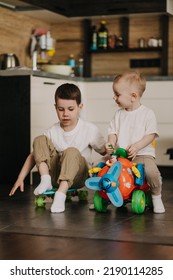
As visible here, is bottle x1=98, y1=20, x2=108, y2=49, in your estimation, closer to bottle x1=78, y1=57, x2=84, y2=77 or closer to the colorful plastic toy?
bottle x1=78, y1=57, x2=84, y2=77

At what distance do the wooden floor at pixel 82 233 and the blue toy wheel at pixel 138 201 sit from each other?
0.14ft

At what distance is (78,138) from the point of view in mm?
3852

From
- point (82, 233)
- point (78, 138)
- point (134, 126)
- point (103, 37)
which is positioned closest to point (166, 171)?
point (103, 37)

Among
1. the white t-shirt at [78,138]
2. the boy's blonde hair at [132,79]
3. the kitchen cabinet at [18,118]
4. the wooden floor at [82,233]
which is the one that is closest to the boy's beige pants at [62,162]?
the white t-shirt at [78,138]

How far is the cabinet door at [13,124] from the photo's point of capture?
4.97 metres

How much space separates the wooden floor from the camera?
7.97 ft

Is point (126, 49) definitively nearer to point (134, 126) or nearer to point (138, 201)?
point (134, 126)

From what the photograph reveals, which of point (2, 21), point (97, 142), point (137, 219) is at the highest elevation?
point (2, 21)

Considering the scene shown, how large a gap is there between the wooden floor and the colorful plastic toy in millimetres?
74

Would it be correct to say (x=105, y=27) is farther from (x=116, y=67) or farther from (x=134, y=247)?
(x=134, y=247)

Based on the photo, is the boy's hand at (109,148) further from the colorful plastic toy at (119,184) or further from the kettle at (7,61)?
the kettle at (7,61)

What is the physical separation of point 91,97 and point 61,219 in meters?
2.82

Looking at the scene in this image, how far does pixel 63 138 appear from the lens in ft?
12.7
